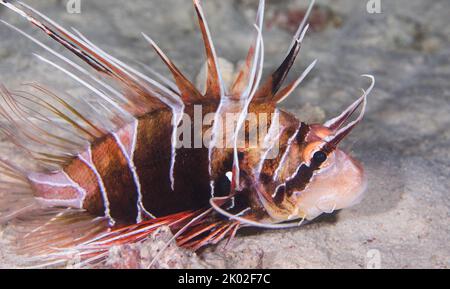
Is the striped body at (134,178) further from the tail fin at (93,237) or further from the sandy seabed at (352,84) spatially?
the sandy seabed at (352,84)

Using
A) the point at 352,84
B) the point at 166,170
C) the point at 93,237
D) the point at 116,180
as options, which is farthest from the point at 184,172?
the point at 352,84

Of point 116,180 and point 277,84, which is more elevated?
point 277,84

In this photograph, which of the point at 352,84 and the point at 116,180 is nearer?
the point at 116,180

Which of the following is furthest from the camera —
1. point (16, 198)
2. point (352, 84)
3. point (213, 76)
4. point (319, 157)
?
point (352, 84)

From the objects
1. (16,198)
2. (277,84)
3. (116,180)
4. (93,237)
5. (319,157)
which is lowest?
(93,237)

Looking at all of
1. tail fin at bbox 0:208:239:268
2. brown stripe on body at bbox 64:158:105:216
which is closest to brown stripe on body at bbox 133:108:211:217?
tail fin at bbox 0:208:239:268

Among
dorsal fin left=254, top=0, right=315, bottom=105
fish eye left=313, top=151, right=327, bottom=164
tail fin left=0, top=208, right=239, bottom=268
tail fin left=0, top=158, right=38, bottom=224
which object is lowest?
tail fin left=0, top=208, right=239, bottom=268

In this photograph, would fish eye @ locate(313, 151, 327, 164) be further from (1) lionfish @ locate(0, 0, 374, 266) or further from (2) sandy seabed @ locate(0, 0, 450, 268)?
(2) sandy seabed @ locate(0, 0, 450, 268)

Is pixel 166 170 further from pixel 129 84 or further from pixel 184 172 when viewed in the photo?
pixel 129 84
